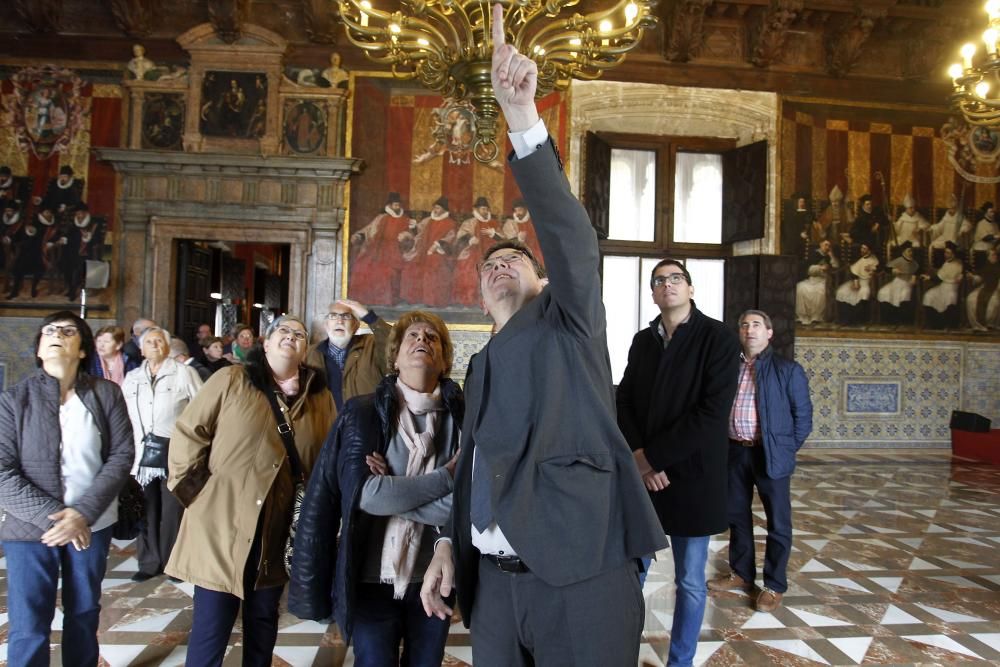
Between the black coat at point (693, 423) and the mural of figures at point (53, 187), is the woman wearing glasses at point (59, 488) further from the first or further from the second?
the mural of figures at point (53, 187)

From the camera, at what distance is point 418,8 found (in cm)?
513

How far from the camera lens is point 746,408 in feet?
15.4

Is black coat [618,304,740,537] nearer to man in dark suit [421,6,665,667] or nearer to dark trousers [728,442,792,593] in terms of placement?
dark trousers [728,442,792,593]

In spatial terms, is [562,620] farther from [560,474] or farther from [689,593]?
[689,593]

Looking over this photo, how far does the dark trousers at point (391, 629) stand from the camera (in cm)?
245

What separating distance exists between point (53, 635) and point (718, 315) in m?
10.6

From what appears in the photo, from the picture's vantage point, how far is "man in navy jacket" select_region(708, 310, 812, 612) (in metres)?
4.57

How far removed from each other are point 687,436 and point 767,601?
199 cm

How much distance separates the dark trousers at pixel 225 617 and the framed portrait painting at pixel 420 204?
312 inches

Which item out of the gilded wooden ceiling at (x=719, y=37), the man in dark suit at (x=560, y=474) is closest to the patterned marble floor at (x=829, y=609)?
the man in dark suit at (x=560, y=474)

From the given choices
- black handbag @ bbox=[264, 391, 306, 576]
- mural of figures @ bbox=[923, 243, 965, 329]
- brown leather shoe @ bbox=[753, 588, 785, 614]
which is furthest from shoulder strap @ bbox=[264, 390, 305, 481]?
mural of figures @ bbox=[923, 243, 965, 329]

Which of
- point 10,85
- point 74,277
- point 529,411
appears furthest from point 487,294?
point 10,85

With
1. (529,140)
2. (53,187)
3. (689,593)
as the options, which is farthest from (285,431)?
(53,187)

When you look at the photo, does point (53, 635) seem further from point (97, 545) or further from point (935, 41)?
point (935, 41)
